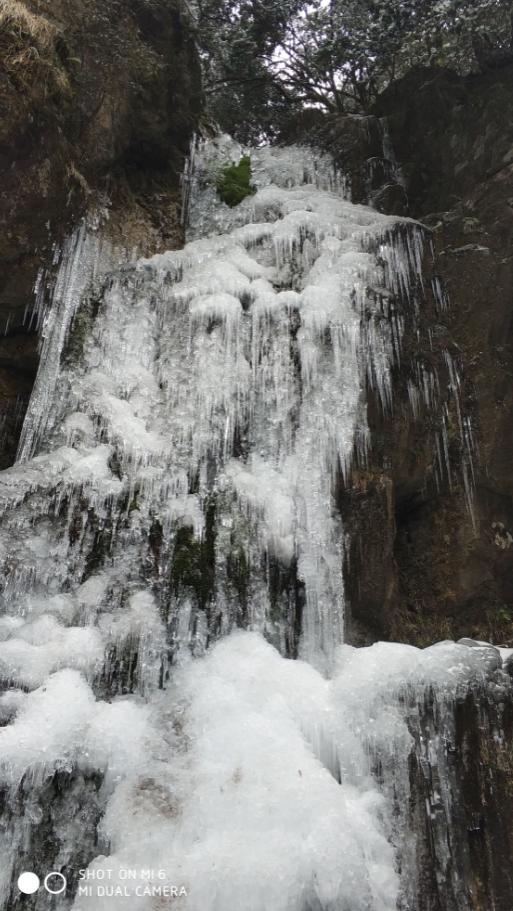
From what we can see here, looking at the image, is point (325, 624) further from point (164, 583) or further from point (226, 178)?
point (226, 178)

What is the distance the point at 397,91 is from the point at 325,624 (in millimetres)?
7663

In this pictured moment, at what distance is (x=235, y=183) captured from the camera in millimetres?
8758

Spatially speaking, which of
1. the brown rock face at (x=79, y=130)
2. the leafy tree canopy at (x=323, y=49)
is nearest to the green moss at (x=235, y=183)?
the brown rock face at (x=79, y=130)

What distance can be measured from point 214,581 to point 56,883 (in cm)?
206

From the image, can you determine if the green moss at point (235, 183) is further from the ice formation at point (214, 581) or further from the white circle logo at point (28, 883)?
the white circle logo at point (28, 883)

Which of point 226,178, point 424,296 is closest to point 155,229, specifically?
point 226,178

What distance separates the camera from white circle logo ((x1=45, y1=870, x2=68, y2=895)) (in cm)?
364

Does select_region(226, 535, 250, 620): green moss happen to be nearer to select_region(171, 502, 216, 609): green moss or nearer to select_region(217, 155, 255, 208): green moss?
select_region(171, 502, 216, 609): green moss

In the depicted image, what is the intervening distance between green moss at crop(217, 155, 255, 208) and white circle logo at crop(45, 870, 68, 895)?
7.14m

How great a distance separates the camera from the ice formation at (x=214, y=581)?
3.73 meters

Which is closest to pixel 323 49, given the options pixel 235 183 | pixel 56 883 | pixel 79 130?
pixel 235 183

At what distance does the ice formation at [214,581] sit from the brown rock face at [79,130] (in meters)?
0.43

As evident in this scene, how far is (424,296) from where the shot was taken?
6863 millimetres

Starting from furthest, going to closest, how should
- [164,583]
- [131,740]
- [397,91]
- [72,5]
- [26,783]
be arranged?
[397,91]
[72,5]
[164,583]
[131,740]
[26,783]
